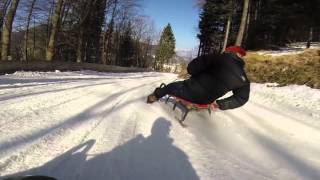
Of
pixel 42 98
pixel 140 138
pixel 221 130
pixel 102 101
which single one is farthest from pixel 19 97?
pixel 221 130

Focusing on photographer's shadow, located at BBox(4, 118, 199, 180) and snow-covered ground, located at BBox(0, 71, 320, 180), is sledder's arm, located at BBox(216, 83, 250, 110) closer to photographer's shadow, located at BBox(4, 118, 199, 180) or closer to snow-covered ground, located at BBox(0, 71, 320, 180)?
snow-covered ground, located at BBox(0, 71, 320, 180)

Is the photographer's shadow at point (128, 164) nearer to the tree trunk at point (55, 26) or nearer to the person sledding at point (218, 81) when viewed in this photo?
the person sledding at point (218, 81)

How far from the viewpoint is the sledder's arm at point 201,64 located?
710 cm

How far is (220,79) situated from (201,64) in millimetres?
543

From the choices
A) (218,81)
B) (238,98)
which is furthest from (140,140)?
(238,98)

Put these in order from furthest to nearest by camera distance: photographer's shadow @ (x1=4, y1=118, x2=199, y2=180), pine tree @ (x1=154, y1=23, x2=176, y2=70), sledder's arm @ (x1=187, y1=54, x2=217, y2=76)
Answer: pine tree @ (x1=154, y1=23, x2=176, y2=70)
sledder's arm @ (x1=187, y1=54, x2=217, y2=76)
photographer's shadow @ (x1=4, y1=118, x2=199, y2=180)

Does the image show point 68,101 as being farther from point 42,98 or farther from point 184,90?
point 184,90

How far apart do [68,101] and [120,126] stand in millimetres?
2142

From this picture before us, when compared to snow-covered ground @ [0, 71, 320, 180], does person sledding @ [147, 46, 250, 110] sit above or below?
above

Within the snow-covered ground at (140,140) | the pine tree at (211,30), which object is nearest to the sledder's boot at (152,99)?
the snow-covered ground at (140,140)

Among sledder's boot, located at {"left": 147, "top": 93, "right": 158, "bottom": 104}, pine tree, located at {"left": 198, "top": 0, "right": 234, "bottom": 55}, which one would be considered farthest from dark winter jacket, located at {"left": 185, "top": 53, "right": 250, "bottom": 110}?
pine tree, located at {"left": 198, "top": 0, "right": 234, "bottom": 55}

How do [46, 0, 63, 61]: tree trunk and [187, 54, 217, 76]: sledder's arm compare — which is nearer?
[187, 54, 217, 76]: sledder's arm

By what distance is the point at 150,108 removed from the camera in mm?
8297

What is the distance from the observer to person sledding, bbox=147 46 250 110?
678 centimetres
